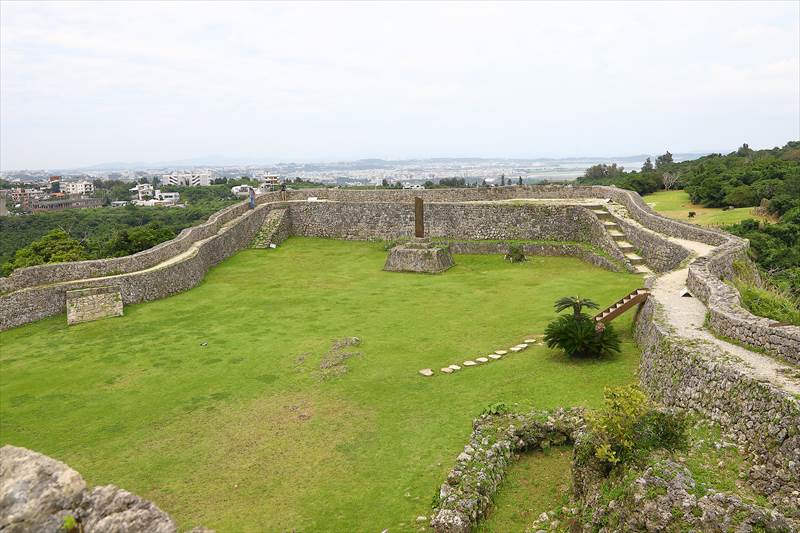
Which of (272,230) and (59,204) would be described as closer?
(272,230)

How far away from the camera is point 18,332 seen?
16.9 metres

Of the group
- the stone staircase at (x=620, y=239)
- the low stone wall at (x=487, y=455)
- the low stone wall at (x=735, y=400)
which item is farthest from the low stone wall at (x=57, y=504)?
the stone staircase at (x=620, y=239)

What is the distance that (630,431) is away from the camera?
7305 millimetres

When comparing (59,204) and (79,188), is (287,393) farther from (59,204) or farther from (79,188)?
(79,188)

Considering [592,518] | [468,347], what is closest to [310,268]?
[468,347]

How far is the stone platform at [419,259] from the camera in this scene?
2403 centimetres

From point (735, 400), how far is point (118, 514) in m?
7.73

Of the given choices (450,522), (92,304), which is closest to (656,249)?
(450,522)

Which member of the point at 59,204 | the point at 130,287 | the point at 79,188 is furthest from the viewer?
the point at 79,188

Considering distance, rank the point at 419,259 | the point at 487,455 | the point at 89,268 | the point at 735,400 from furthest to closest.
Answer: the point at 419,259 → the point at 89,268 → the point at 487,455 → the point at 735,400

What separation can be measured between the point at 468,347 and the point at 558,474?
18.6 ft

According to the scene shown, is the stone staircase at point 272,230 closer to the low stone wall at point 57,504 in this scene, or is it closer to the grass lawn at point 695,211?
the grass lawn at point 695,211

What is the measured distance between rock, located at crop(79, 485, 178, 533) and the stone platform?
64.9 feet

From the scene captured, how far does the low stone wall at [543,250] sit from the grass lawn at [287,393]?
10.2ft
